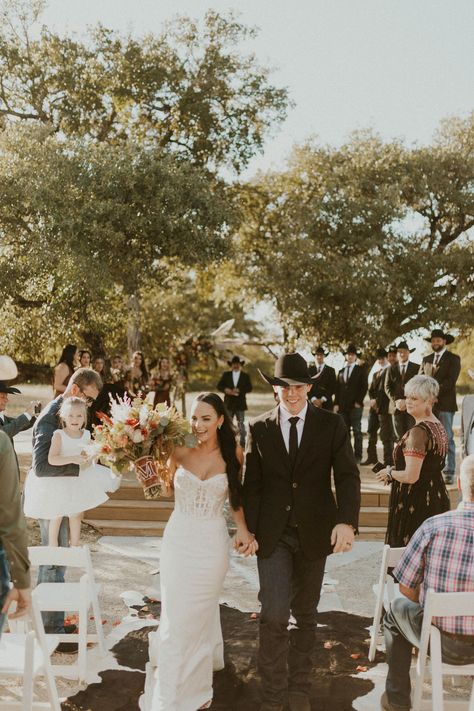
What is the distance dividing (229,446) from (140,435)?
56 cm

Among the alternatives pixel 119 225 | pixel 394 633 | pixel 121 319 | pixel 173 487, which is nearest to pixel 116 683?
pixel 173 487

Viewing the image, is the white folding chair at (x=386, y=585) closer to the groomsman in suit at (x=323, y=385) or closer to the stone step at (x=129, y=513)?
the stone step at (x=129, y=513)

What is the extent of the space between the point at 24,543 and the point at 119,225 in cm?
1017

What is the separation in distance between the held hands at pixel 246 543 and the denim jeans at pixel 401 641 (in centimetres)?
87

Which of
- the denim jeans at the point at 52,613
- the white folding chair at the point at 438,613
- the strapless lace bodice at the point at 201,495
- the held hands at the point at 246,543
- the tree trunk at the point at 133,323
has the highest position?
the tree trunk at the point at 133,323

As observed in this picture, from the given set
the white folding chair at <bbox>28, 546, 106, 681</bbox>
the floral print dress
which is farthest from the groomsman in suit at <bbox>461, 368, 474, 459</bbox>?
the white folding chair at <bbox>28, 546, 106, 681</bbox>

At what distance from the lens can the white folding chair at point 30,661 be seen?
355 centimetres

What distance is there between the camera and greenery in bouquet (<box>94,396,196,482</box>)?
15.4ft

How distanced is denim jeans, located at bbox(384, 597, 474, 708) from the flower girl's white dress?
7.51 feet

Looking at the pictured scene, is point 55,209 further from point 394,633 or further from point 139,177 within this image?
point 394,633

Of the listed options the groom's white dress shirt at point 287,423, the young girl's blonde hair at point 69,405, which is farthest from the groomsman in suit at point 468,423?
the young girl's blonde hair at point 69,405

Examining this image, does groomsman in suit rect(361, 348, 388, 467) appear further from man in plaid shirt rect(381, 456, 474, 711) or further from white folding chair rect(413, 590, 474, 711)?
white folding chair rect(413, 590, 474, 711)

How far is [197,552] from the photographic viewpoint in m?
4.59

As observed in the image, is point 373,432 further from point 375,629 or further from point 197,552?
point 197,552
